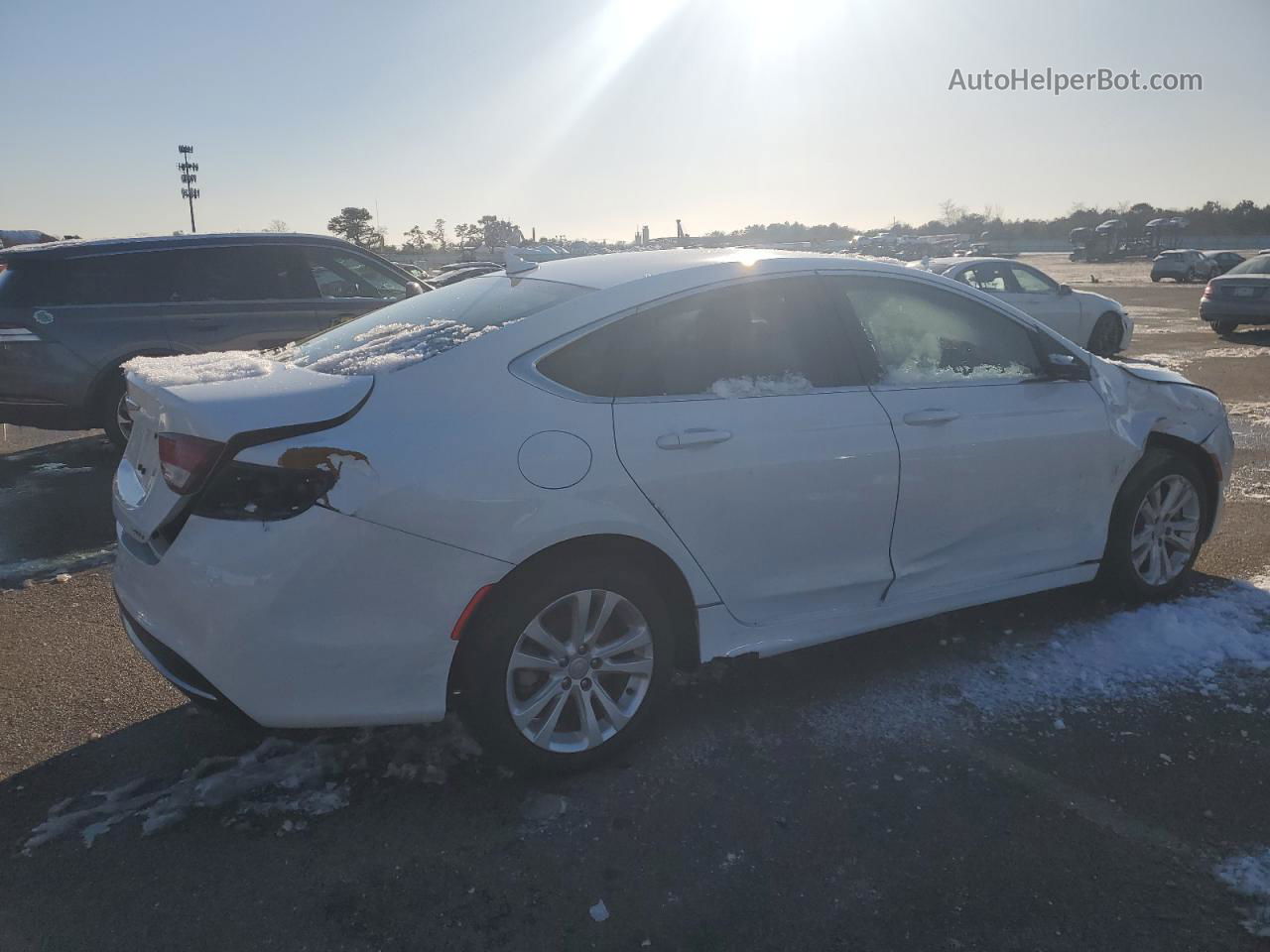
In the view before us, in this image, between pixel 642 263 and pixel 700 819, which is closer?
pixel 700 819

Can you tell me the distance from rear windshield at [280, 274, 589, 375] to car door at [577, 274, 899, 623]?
402 millimetres

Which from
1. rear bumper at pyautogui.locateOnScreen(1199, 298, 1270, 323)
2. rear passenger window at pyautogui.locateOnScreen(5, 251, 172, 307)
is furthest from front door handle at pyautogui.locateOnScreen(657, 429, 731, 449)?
rear bumper at pyautogui.locateOnScreen(1199, 298, 1270, 323)

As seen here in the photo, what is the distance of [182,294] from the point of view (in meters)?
7.70

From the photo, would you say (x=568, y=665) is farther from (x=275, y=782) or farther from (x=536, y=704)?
(x=275, y=782)

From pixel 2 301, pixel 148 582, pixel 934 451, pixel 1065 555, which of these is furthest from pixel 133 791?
pixel 2 301

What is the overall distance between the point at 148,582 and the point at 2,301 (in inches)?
224

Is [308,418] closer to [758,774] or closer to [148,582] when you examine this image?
[148,582]

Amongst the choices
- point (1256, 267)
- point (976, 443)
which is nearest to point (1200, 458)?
point (976, 443)

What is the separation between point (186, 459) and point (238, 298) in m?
5.83

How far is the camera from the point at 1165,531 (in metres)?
4.41

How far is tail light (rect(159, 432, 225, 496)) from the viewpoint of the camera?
2.62m

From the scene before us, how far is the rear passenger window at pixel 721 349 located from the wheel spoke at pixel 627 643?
2.59 feet

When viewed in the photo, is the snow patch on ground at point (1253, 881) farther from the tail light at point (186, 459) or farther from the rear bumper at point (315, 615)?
the tail light at point (186, 459)

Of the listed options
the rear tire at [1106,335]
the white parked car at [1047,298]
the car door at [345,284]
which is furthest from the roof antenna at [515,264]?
the rear tire at [1106,335]
